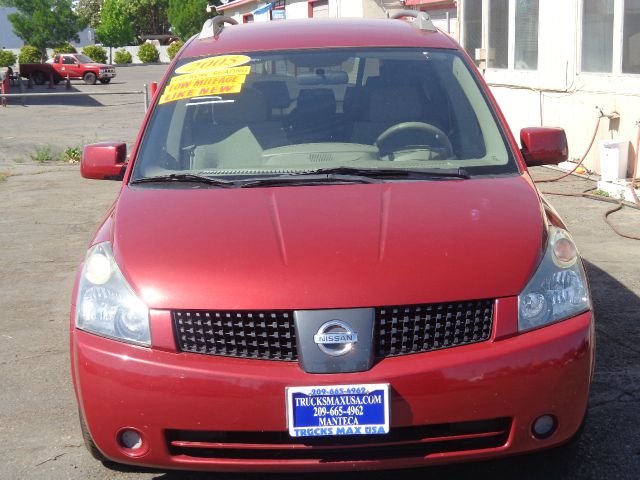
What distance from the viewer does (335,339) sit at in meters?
3.12

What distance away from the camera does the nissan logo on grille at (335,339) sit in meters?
3.12

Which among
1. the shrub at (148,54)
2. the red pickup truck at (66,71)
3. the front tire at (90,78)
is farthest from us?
the shrub at (148,54)

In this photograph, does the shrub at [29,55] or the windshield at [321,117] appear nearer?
the windshield at [321,117]

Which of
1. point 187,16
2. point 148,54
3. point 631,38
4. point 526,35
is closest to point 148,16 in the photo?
point 187,16

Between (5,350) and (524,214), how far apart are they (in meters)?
3.37

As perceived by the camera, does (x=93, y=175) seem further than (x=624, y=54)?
No

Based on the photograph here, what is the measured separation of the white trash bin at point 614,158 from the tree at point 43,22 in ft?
205

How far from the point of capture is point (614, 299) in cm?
610

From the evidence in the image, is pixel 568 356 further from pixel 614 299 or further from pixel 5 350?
pixel 5 350

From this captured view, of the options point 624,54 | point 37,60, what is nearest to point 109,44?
point 37,60

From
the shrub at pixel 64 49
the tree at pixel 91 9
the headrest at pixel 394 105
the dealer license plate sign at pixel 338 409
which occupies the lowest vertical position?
the dealer license plate sign at pixel 338 409

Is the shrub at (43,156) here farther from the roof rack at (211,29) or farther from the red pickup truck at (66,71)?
the red pickup truck at (66,71)

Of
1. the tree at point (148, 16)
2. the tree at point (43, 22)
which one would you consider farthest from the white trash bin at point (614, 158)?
the tree at point (148, 16)

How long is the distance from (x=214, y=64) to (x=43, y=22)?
222 feet
